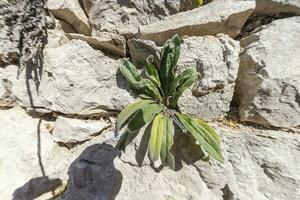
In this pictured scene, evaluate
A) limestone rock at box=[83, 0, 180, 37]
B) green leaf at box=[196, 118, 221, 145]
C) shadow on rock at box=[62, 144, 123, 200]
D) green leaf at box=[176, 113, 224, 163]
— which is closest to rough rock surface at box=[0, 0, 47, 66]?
limestone rock at box=[83, 0, 180, 37]

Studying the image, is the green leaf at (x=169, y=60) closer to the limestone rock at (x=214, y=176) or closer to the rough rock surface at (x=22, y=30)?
the limestone rock at (x=214, y=176)

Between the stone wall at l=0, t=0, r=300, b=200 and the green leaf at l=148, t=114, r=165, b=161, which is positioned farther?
the stone wall at l=0, t=0, r=300, b=200

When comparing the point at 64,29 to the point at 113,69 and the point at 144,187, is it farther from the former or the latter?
the point at 144,187

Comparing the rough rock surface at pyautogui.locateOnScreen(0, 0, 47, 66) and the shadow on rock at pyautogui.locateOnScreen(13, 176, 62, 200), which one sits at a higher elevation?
the rough rock surface at pyautogui.locateOnScreen(0, 0, 47, 66)

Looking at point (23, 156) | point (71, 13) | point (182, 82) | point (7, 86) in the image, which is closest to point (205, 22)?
point (182, 82)

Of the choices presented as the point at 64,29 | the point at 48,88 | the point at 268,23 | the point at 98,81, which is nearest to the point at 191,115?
the point at 98,81

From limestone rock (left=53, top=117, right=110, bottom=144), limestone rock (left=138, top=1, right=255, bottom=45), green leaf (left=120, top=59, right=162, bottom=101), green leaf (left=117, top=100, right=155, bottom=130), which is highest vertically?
limestone rock (left=138, top=1, right=255, bottom=45)

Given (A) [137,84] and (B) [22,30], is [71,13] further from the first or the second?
(A) [137,84]

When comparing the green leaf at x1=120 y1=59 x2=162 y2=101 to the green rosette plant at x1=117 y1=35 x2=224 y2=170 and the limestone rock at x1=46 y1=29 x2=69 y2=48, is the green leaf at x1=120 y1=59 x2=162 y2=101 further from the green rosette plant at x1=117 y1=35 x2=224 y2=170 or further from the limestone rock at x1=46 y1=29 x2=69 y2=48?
the limestone rock at x1=46 y1=29 x2=69 y2=48
